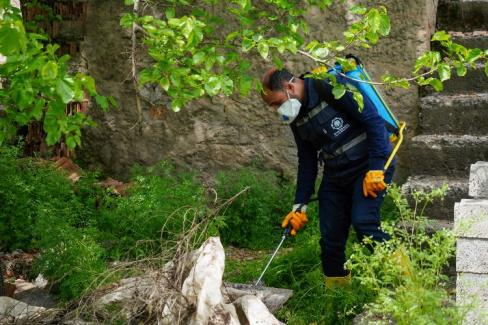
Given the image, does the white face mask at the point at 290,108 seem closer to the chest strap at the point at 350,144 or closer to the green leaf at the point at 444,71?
the chest strap at the point at 350,144

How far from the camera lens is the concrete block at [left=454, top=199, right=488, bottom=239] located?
4152 millimetres

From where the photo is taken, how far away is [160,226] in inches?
253

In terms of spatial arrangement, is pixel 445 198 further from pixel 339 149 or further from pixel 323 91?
pixel 323 91

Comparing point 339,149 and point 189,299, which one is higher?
point 339,149

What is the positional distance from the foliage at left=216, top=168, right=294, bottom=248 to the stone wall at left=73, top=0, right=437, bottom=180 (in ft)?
1.13

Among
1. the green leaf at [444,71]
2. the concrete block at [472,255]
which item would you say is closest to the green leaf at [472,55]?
the green leaf at [444,71]

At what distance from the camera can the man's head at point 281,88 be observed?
525 cm

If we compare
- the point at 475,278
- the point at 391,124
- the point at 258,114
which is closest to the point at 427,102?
the point at 258,114

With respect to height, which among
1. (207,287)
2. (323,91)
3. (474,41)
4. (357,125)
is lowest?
(207,287)

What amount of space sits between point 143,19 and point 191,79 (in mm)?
396

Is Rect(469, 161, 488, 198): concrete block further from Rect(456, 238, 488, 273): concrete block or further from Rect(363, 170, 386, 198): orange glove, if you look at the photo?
Rect(363, 170, 386, 198): orange glove

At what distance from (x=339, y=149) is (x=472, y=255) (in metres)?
1.34

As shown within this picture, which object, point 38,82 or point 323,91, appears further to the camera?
point 323,91

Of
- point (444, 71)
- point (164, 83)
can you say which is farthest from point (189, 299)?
point (444, 71)
